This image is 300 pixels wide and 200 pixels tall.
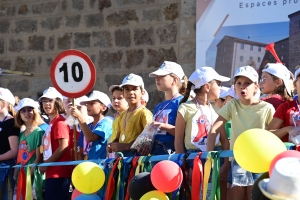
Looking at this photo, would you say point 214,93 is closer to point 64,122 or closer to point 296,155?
point 64,122

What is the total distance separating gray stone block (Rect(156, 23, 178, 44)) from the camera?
8789 mm

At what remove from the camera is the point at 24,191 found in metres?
5.94

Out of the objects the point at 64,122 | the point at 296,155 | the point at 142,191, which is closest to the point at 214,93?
the point at 142,191

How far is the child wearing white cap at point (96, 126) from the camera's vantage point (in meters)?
5.70

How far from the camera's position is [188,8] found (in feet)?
28.4

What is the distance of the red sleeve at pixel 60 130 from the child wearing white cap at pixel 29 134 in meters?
0.43

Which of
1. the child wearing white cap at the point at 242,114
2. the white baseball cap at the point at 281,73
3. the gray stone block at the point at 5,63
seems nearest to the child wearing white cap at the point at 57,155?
the child wearing white cap at the point at 242,114

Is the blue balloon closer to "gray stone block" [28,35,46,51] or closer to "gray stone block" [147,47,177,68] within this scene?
"gray stone block" [147,47,177,68]

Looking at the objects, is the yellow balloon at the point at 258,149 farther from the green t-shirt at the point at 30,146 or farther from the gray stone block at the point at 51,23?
the gray stone block at the point at 51,23

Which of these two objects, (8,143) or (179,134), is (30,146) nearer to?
(8,143)

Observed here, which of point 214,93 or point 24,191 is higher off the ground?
point 214,93

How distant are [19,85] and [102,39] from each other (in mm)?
1698

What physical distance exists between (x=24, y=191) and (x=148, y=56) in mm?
3662

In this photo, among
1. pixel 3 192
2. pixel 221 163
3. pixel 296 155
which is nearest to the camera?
pixel 296 155
